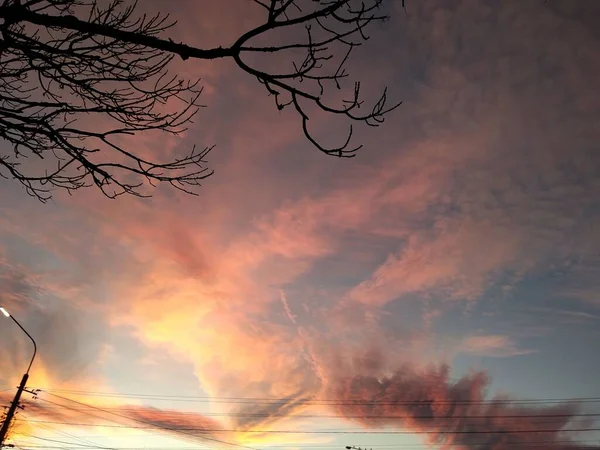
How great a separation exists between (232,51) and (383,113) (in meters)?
1.14

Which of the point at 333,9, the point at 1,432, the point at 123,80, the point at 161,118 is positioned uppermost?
the point at 123,80

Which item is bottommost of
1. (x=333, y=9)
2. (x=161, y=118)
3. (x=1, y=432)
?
(x=1, y=432)

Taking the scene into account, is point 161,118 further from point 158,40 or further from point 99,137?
point 158,40

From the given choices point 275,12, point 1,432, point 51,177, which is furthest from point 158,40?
point 1,432

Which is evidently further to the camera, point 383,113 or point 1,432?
point 1,432

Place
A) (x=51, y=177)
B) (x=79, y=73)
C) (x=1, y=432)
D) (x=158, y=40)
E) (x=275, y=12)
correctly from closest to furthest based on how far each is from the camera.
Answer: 1. (x=275, y=12)
2. (x=158, y=40)
3. (x=79, y=73)
4. (x=51, y=177)
5. (x=1, y=432)

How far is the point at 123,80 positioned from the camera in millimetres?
3707

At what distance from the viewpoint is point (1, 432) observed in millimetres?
15297

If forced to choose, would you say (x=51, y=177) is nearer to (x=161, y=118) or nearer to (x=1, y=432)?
(x=161, y=118)

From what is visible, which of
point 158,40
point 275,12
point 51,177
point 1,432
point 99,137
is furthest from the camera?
point 1,432

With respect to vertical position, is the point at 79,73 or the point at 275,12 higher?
the point at 79,73

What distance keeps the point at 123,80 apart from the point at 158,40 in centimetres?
127

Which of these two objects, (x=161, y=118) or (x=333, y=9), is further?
(x=161, y=118)

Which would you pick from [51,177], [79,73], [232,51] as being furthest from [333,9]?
[51,177]
